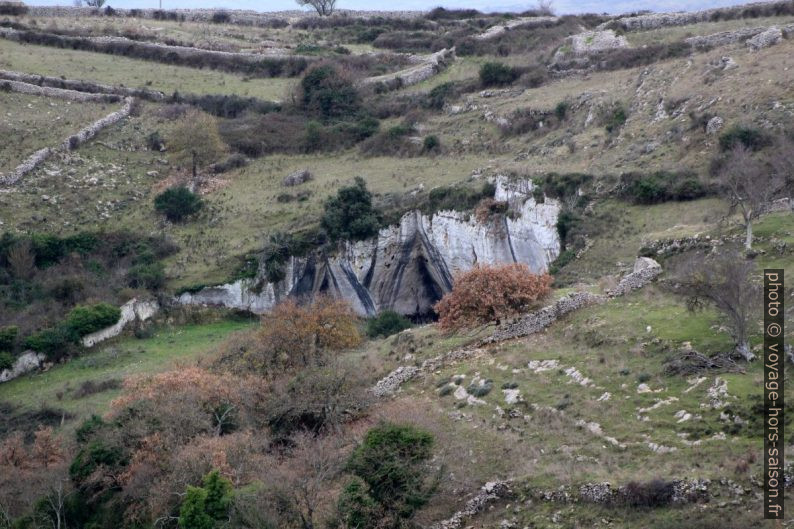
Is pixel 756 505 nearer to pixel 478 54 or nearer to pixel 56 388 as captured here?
pixel 56 388

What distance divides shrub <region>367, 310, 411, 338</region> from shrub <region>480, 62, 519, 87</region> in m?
24.4

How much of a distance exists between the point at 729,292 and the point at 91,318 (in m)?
27.9

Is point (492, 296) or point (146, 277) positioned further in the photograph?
point (146, 277)

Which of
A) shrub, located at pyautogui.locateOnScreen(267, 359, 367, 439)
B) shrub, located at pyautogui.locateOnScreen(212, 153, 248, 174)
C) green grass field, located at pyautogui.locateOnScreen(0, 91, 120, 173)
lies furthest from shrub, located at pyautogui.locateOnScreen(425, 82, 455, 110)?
shrub, located at pyautogui.locateOnScreen(267, 359, 367, 439)

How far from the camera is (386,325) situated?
46.5 m

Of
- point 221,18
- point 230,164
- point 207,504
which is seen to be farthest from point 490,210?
point 221,18

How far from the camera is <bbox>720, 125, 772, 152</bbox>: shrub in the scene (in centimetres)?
4497

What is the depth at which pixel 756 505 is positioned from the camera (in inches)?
893

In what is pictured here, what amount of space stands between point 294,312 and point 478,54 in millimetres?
41913

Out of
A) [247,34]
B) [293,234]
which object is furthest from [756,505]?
[247,34]

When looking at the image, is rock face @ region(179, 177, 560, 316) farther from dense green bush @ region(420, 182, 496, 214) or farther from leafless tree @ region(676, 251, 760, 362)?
leafless tree @ region(676, 251, 760, 362)

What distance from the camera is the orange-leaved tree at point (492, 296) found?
36469 mm

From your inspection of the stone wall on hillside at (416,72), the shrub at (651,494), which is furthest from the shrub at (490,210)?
the shrub at (651,494)

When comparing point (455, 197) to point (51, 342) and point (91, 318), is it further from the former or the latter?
point (51, 342)
